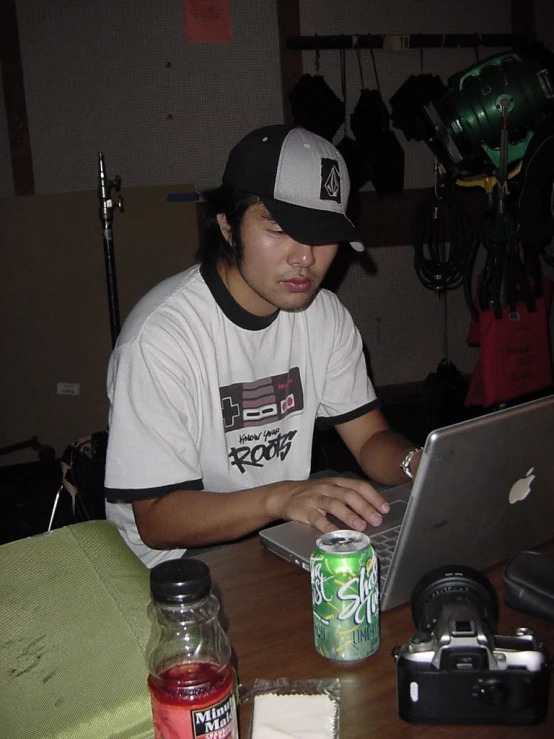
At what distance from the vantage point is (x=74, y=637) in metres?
0.75

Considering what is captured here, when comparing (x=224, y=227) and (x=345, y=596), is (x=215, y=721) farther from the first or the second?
(x=224, y=227)

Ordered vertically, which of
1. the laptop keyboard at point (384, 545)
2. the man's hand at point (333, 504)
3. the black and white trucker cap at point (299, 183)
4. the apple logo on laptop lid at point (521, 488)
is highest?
the black and white trucker cap at point (299, 183)

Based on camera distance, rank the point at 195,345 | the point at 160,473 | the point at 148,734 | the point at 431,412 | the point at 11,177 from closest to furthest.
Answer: the point at 148,734 → the point at 160,473 → the point at 195,345 → the point at 11,177 → the point at 431,412

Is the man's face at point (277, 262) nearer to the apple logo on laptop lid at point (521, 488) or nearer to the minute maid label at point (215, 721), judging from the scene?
the apple logo on laptop lid at point (521, 488)

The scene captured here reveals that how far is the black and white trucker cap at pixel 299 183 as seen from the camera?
1.36 m

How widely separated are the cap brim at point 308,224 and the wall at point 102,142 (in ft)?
7.64

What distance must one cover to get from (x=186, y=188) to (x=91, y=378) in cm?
106

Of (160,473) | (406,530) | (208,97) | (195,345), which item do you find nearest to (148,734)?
(406,530)

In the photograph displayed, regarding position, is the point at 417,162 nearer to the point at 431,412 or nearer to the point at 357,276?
the point at 357,276

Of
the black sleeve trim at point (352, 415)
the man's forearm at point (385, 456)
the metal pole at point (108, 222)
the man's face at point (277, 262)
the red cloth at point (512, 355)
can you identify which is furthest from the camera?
the red cloth at point (512, 355)

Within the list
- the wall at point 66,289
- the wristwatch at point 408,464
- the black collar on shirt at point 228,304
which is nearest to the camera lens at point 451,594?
the wristwatch at point 408,464

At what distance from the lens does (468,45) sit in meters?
3.90

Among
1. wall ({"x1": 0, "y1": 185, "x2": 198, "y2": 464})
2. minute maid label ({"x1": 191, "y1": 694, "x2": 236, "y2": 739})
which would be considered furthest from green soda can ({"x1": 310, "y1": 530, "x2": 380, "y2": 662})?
wall ({"x1": 0, "y1": 185, "x2": 198, "y2": 464})

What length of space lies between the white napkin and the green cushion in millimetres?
112
